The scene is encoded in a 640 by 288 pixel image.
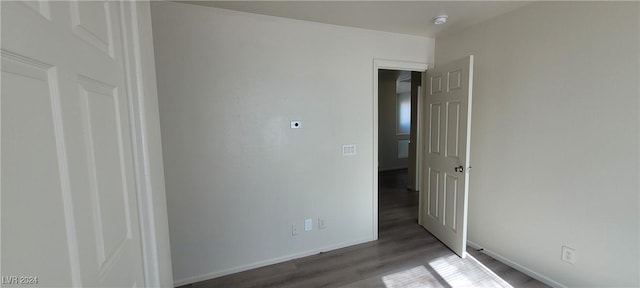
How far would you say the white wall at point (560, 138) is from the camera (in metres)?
1.63

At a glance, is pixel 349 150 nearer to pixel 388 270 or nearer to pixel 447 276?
pixel 388 270

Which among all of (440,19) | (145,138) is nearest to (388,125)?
(440,19)

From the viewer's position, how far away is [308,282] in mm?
2188

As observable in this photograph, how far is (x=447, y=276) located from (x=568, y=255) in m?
0.89

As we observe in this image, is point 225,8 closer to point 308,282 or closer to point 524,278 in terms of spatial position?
point 308,282

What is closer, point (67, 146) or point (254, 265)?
point (67, 146)

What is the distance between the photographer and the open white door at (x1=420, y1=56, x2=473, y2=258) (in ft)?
7.66

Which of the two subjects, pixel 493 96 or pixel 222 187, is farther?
pixel 493 96

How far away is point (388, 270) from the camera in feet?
7.62

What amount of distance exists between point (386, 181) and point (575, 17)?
4108 mm

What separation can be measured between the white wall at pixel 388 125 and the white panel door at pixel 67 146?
5677 millimetres

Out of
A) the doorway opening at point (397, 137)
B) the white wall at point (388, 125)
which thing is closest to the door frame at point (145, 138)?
the doorway opening at point (397, 137)

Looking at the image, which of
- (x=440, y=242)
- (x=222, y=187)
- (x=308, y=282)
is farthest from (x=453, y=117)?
(x=222, y=187)

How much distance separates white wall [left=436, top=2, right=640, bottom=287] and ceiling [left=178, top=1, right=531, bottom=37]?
220mm
